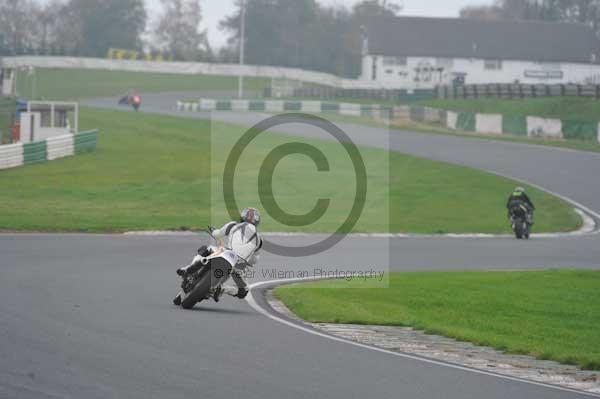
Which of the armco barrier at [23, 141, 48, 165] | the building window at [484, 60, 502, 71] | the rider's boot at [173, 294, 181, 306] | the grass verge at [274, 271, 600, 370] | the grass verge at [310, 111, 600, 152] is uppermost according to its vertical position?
the building window at [484, 60, 502, 71]

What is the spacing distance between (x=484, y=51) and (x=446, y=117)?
153 feet

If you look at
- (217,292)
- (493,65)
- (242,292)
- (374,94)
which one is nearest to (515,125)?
(374,94)

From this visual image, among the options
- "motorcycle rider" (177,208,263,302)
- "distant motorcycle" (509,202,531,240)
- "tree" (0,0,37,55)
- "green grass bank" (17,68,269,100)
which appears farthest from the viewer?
"tree" (0,0,37,55)

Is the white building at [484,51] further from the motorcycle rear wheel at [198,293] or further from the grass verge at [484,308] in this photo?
the motorcycle rear wheel at [198,293]

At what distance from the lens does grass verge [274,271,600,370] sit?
11734 millimetres

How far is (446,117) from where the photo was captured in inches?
2479

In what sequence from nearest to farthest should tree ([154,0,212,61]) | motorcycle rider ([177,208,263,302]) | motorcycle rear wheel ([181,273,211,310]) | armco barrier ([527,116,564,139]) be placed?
motorcycle rear wheel ([181,273,211,310])
motorcycle rider ([177,208,263,302])
armco barrier ([527,116,564,139])
tree ([154,0,212,61])

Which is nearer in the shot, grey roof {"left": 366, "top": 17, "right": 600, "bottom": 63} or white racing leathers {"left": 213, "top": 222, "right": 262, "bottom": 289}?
white racing leathers {"left": 213, "top": 222, "right": 262, "bottom": 289}

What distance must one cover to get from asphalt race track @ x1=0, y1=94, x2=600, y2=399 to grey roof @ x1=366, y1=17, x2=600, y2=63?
89.8 metres

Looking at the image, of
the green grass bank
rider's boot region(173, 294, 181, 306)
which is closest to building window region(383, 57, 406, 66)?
the green grass bank

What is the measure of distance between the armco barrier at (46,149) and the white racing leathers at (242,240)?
83.6ft

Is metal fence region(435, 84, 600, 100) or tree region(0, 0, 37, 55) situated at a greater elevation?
tree region(0, 0, 37, 55)

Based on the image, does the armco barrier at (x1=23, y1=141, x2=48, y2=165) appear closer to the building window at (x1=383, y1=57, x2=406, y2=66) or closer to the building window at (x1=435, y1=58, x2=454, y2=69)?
the building window at (x1=383, y1=57, x2=406, y2=66)

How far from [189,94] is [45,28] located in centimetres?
6097
